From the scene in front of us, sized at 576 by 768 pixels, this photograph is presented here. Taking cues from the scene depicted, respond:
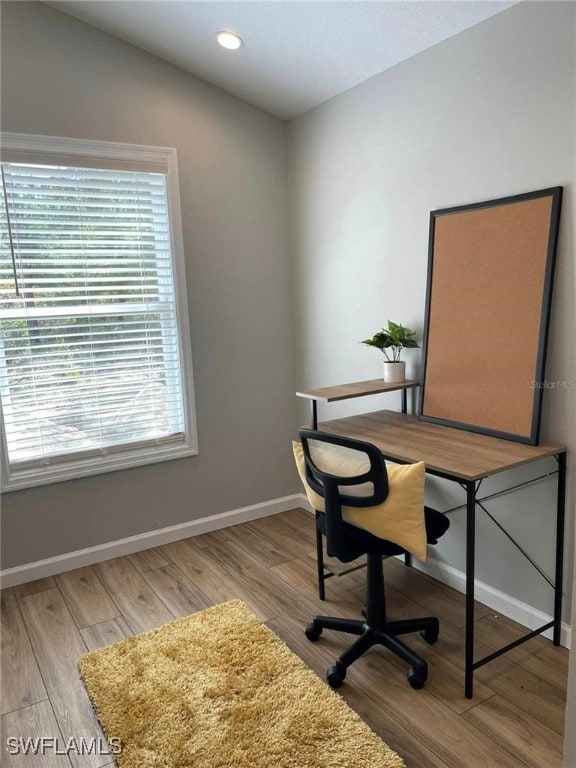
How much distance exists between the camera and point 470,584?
73.9 inches

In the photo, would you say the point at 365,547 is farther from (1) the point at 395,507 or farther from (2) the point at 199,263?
(2) the point at 199,263

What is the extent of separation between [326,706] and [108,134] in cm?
279

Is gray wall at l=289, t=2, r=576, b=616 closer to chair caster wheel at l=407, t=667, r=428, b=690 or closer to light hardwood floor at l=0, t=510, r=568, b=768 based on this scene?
light hardwood floor at l=0, t=510, r=568, b=768

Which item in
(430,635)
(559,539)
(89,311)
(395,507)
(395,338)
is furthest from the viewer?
(89,311)

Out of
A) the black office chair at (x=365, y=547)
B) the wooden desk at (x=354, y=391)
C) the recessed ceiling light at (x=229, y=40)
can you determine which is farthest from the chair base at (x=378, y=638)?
the recessed ceiling light at (x=229, y=40)

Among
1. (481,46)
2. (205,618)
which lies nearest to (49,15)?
(481,46)

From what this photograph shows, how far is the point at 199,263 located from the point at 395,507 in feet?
6.37

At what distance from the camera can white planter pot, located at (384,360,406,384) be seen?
265cm

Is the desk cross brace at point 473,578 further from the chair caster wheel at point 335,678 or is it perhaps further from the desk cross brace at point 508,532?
the chair caster wheel at point 335,678

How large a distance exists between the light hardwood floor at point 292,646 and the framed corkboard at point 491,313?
855 millimetres

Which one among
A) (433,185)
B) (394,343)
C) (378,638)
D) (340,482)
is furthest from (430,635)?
(433,185)

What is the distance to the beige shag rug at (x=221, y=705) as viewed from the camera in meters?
1.70

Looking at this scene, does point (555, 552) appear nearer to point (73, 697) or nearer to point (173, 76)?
point (73, 697)

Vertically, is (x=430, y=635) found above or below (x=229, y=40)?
below
